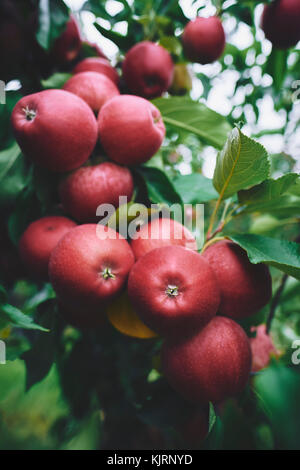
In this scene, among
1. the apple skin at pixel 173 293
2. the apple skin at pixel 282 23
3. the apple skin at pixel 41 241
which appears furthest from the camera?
the apple skin at pixel 282 23

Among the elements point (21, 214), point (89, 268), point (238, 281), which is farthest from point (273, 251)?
point (21, 214)

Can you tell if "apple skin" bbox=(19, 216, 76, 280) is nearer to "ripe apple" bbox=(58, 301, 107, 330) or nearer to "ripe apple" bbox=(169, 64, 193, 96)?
"ripe apple" bbox=(58, 301, 107, 330)

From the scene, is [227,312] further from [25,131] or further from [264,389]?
[25,131]

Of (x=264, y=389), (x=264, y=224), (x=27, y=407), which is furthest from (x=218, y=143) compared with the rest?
(x=27, y=407)

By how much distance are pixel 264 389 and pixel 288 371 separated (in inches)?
1.4

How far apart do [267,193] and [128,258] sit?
11.5 inches

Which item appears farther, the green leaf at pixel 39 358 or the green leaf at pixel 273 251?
the green leaf at pixel 39 358

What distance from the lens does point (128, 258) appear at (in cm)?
55

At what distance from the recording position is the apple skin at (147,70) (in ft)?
2.62

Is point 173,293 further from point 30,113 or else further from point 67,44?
point 67,44

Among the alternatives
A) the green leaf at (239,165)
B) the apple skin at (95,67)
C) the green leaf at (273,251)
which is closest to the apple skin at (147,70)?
the apple skin at (95,67)

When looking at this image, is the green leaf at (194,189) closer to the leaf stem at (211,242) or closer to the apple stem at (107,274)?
the leaf stem at (211,242)

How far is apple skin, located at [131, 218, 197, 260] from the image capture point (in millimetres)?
573

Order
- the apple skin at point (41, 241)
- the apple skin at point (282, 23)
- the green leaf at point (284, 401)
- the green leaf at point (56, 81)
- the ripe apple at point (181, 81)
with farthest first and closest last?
the ripe apple at point (181, 81) < the apple skin at point (282, 23) < the green leaf at point (56, 81) < the apple skin at point (41, 241) < the green leaf at point (284, 401)
